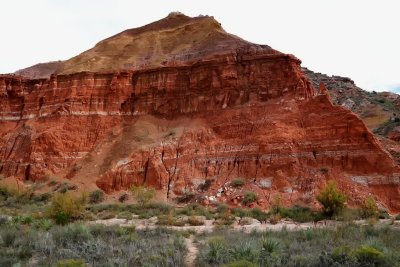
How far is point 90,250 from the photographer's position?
14430mm

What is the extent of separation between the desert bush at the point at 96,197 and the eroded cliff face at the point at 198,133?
1735 mm

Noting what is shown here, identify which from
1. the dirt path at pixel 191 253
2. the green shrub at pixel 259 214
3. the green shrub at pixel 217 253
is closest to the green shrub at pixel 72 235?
the dirt path at pixel 191 253

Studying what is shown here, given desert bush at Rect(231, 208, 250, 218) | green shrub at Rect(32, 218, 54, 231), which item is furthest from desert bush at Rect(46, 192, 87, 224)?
desert bush at Rect(231, 208, 250, 218)

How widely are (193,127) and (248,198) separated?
1124cm

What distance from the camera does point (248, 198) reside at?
110 ft

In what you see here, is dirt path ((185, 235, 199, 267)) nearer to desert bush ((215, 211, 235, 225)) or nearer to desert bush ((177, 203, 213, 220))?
desert bush ((215, 211, 235, 225))

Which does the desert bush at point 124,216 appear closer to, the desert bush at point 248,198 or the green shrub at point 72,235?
the desert bush at point 248,198

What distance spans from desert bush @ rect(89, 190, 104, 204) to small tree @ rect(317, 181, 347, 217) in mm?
18267

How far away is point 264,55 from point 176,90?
9.43m

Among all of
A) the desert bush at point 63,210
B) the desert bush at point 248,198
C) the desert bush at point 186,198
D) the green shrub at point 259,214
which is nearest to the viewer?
the desert bush at point 63,210

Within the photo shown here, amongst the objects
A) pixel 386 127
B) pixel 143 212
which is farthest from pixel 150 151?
pixel 386 127

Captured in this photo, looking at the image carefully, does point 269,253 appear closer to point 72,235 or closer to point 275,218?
point 72,235

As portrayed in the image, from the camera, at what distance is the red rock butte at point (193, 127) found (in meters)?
34.9

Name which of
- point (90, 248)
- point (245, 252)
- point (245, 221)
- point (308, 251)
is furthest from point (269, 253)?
point (245, 221)
